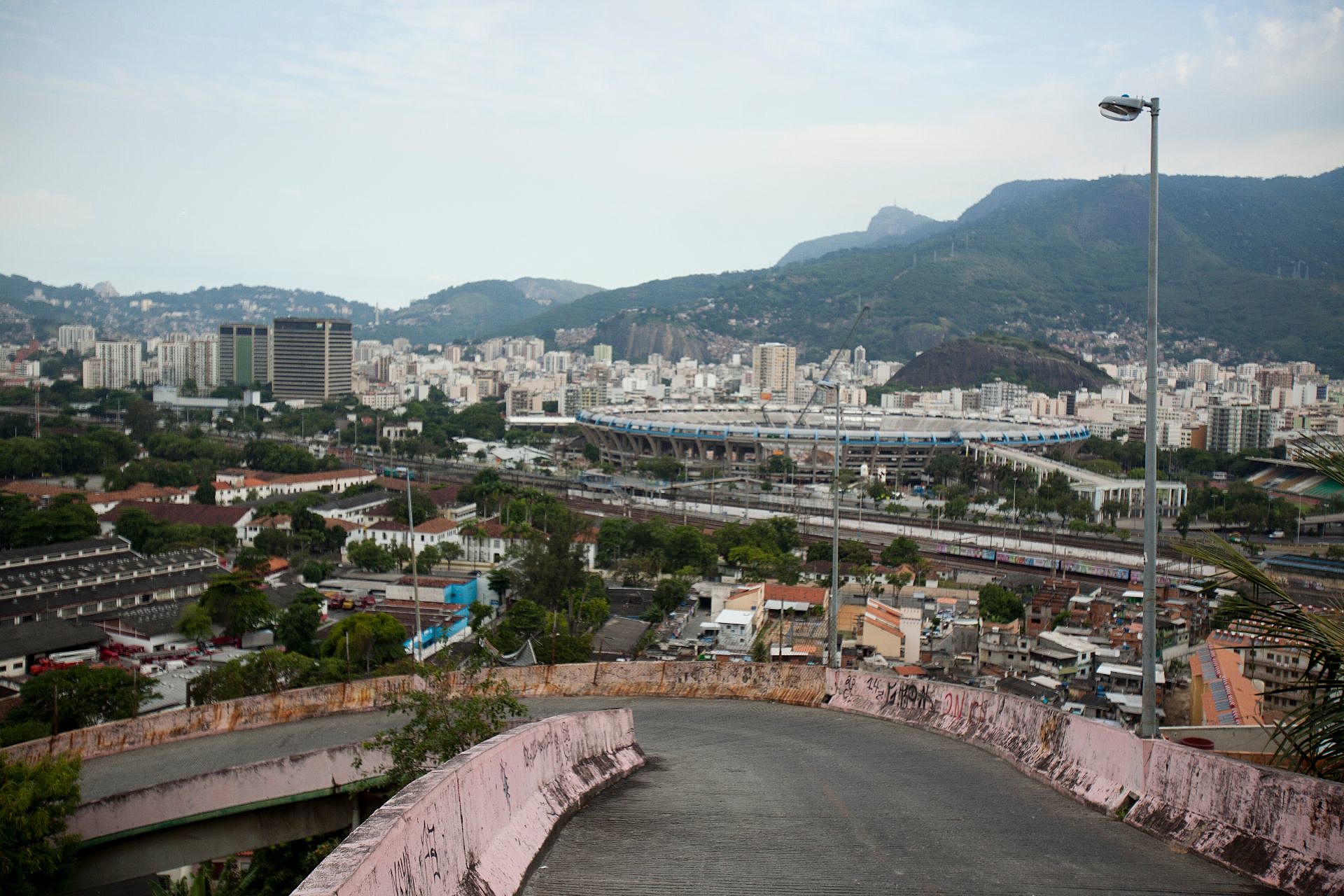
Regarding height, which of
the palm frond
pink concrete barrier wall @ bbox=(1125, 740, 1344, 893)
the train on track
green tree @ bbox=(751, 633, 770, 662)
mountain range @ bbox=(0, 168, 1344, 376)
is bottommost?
the train on track

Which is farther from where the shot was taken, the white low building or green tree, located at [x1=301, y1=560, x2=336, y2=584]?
green tree, located at [x1=301, y1=560, x2=336, y2=584]

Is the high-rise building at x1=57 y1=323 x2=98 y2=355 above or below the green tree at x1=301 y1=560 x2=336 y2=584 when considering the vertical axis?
above

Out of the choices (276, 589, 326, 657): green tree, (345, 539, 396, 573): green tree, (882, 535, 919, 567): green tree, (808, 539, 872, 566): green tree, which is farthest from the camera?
(882, 535, 919, 567): green tree

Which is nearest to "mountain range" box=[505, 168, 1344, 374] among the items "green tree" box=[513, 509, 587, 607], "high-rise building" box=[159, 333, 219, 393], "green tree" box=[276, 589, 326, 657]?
"high-rise building" box=[159, 333, 219, 393]

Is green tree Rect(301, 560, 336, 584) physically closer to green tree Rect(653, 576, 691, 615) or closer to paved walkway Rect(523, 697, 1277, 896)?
green tree Rect(653, 576, 691, 615)

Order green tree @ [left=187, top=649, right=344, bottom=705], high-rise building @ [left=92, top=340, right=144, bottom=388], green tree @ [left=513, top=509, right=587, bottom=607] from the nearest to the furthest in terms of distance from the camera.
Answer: green tree @ [left=187, top=649, right=344, bottom=705] → green tree @ [left=513, top=509, right=587, bottom=607] → high-rise building @ [left=92, top=340, right=144, bottom=388]

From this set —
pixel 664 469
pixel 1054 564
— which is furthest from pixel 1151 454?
pixel 664 469

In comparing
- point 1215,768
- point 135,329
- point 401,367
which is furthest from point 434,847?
point 135,329

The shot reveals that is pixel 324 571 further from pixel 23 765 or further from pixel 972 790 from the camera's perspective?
pixel 972 790
